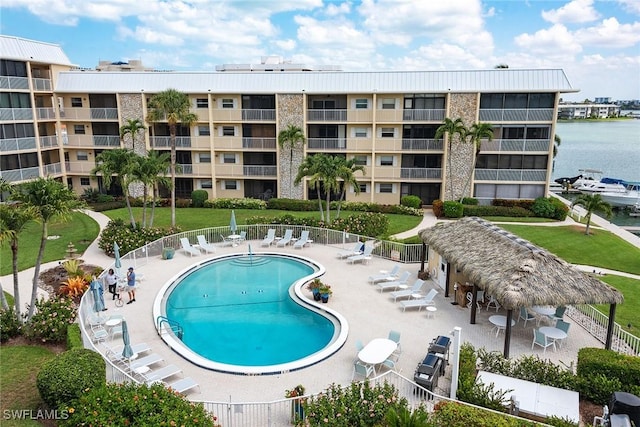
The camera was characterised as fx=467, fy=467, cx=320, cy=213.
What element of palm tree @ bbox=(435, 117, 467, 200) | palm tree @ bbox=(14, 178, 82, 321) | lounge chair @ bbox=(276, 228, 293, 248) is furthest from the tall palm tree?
palm tree @ bbox=(14, 178, 82, 321)

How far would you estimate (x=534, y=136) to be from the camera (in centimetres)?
3747

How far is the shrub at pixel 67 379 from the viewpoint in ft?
37.2

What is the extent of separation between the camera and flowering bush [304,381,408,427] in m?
10.9

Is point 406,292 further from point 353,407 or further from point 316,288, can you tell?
point 353,407

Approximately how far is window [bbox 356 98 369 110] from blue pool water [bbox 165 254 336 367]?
18247mm

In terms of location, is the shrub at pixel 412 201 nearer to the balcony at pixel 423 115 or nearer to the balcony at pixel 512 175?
the balcony at pixel 512 175

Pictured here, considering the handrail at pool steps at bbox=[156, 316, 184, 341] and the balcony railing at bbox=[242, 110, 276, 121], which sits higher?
the balcony railing at bbox=[242, 110, 276, 121]

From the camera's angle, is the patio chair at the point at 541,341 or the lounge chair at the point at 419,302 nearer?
the patio chair at the point at 541,341

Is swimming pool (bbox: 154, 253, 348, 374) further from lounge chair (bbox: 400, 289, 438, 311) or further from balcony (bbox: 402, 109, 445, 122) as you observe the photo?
balcony (bbox: 402, 109, 445, 122)

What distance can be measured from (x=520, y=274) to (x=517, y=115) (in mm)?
25039

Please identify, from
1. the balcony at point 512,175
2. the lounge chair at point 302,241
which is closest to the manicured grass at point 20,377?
the lounge chair at point 302,241

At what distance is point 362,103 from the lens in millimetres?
39000

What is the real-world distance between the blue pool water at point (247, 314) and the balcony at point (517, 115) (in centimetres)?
2128

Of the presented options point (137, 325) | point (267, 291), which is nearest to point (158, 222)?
point (267, 291)
